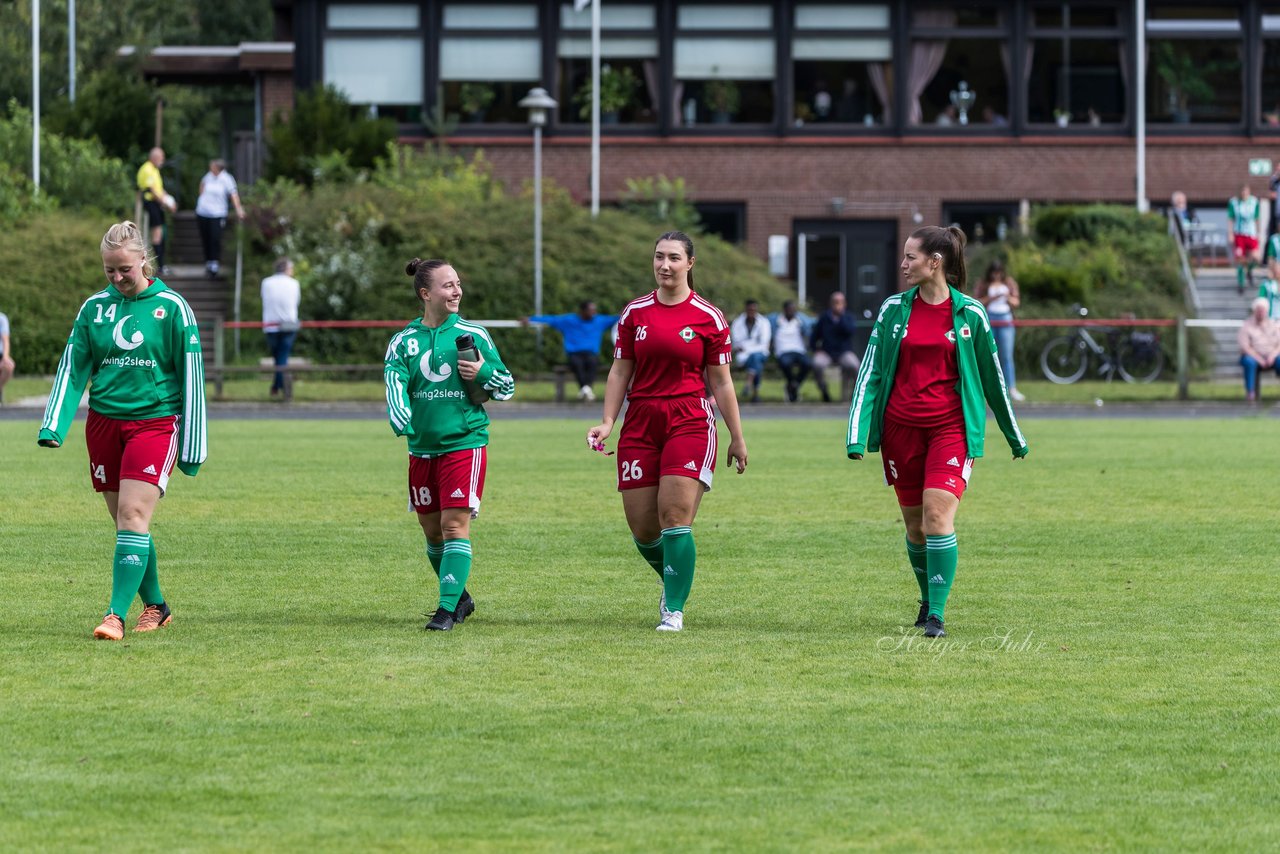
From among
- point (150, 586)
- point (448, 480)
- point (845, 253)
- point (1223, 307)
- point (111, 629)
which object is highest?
point (845, 253)

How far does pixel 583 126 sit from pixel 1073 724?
3419 centimetres

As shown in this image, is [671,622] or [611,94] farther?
[611,94]

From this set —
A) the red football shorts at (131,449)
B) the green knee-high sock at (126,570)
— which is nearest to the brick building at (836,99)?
the red football shorts at (131,449)

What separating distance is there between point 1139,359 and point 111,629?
26.0 metres

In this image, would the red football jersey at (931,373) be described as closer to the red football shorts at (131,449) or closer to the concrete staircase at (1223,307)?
the red football shorts at (131,449)

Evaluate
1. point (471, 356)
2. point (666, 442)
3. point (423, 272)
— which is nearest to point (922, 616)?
point (666, 442)

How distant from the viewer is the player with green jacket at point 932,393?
911cm

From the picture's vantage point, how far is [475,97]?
4062cm

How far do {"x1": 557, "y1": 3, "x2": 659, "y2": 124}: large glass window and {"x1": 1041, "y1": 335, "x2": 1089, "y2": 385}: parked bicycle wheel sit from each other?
1099cm

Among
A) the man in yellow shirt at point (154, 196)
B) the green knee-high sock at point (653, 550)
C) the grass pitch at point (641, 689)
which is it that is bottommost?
the grass pitch at point (641, 689)

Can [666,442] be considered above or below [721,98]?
below

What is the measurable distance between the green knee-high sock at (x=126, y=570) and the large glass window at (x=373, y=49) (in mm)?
32086

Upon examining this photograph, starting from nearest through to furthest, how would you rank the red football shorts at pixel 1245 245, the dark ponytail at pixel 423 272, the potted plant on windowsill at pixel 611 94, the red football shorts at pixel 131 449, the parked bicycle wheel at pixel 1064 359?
the red football shorts at pixel 131 449 < the dark ponytail at pixel 423 272 < the parked bicycle wheel at pixel 1064 359 < the red football shorts at pixel 1245 245 < the potted plant on windowsill at pixel 611 94

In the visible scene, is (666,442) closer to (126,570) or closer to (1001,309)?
(126,570)
